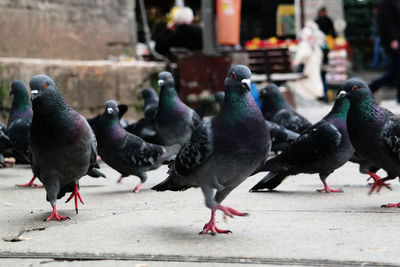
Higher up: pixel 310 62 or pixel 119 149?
pixel 119 149

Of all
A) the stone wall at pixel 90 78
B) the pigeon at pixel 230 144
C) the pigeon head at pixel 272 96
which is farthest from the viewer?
the stone wall at pixel 90 78

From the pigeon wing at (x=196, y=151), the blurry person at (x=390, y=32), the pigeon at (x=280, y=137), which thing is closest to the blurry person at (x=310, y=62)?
the blurry person at (x=390, y=32)

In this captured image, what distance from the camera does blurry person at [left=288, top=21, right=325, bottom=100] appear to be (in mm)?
17312

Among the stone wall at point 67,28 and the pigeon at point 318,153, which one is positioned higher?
the stone wall at point 67,28

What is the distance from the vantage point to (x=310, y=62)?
689 inches

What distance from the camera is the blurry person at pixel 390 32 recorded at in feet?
41.9

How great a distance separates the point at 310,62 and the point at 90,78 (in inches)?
330

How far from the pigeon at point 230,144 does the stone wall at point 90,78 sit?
217 inches

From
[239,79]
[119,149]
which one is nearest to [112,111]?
[119,149]

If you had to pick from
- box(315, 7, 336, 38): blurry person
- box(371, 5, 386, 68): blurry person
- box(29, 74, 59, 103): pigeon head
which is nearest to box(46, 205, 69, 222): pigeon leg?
box(29, 74, 59, 103): pigeon head

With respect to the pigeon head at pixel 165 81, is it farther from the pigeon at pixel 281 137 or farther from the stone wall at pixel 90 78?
the stone wall at pixel 90 78

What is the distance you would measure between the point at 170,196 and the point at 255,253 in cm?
229

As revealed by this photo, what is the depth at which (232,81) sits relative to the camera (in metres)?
3.95

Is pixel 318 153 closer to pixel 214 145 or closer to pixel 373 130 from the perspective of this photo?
pixel 373 130
